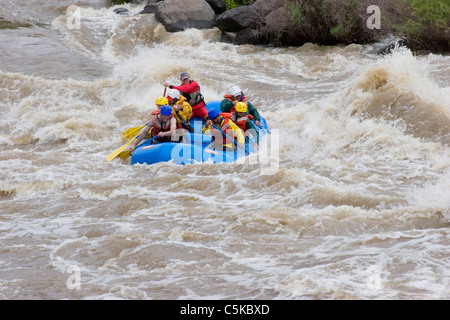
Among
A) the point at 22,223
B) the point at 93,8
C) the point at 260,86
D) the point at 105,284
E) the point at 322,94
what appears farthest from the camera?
the point at 93,8

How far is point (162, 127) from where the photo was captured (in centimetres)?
792

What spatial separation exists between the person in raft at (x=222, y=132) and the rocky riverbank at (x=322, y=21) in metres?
7.48

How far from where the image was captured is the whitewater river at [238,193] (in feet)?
14.0

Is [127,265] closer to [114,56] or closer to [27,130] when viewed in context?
[27,130]

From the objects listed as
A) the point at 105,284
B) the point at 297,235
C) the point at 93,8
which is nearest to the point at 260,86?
the point at 297,235

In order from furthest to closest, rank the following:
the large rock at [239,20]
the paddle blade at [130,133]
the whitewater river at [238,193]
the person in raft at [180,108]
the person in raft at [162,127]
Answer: the large rock at [239,20] → the paddle blade at [130,133] → the person in raft at [180,108] → the person in raft at [162,127] → the whitewater river at [238,193]

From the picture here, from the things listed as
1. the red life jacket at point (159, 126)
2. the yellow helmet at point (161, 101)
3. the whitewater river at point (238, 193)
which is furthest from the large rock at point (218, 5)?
the red life jacket at point (159, 126)

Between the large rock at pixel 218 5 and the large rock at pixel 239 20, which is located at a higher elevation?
the large rock at pixel 218 5

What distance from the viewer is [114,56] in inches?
619

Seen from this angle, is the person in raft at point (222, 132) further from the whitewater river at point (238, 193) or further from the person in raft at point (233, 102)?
the whitewater river at point (238, 193)

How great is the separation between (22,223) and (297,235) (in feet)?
9.08

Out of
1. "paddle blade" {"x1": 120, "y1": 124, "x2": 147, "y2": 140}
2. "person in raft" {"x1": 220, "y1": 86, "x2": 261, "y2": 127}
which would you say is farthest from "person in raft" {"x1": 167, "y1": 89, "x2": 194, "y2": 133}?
"paddle blade" {"x1": 120, "y1": 124, "x2": 147, "y2": 140}

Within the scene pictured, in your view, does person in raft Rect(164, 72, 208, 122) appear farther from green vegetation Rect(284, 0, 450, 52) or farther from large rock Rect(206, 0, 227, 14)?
large rock Rect(206, 0, 227, 14)

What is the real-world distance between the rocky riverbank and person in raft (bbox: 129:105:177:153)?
26.7 feet
